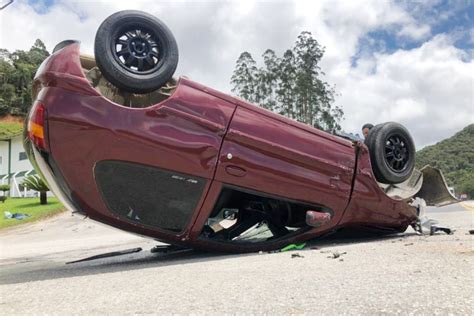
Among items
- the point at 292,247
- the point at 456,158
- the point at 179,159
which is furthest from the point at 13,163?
the point at 456,158

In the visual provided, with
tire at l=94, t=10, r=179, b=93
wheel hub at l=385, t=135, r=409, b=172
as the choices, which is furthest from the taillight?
wheel hub at l=385, t=135, r=409, b=172

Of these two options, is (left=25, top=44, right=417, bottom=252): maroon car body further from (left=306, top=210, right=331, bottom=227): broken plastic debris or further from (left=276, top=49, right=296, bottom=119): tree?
(left=276, top=49, right=296, bottom=119): tree

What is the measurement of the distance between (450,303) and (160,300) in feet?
5.34

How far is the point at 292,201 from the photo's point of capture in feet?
16.2

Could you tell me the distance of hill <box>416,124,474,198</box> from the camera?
50.7 meters

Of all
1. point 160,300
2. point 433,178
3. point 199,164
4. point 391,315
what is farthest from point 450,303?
point 433,178

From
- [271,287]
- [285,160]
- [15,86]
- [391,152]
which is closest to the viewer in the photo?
[271,287]

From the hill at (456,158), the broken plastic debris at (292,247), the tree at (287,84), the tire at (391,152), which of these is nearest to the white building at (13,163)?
the tree at (287,84)

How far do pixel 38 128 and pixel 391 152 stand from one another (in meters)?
4.45

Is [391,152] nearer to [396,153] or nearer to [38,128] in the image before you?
[396,153]

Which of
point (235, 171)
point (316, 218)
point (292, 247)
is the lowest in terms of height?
point (292, 247)

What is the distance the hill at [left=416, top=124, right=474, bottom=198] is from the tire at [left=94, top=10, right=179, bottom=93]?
159 ft

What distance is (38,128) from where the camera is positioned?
150 inches

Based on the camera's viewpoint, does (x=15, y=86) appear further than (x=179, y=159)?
Yes
